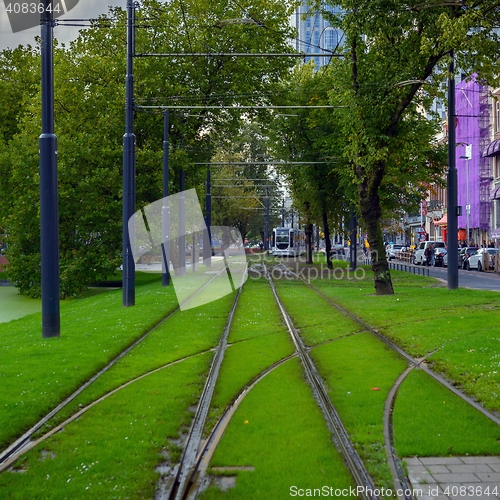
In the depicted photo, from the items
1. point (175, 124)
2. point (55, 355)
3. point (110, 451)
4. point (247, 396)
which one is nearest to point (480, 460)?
point (110, 451)

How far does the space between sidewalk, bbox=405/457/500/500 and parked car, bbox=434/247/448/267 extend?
53777mm

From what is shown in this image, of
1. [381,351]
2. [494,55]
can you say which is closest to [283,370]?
[381,351]

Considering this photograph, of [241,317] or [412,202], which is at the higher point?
[412,202]

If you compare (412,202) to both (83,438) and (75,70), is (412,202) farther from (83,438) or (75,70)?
(83,438)

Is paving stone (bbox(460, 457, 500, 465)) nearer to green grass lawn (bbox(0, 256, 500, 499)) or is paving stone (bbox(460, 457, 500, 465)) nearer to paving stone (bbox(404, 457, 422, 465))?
green grass lawn (bbox(0, 256, 500, 499))

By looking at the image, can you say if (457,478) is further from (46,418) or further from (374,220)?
(374,220)

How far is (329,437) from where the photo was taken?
23.3 ft

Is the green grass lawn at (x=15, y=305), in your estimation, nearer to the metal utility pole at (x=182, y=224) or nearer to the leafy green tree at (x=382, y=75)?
the metal utility pole at (x=182, y=224)

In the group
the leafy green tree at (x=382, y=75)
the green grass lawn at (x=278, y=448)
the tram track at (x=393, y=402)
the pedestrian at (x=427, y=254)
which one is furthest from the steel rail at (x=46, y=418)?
the pedestrian at (x=427, y=254)

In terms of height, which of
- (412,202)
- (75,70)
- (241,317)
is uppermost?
(75,70)

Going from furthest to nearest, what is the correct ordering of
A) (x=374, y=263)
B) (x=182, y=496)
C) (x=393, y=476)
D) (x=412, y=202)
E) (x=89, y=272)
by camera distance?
(x=412, y=202)
(x=89, y=272)
(x=374, y=263)
(x=393, y=476)
(x=182, y=496)

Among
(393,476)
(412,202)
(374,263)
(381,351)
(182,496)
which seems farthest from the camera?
(412,202)

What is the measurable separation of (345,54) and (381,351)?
12.8 metres

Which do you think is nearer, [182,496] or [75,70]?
[182,496]
